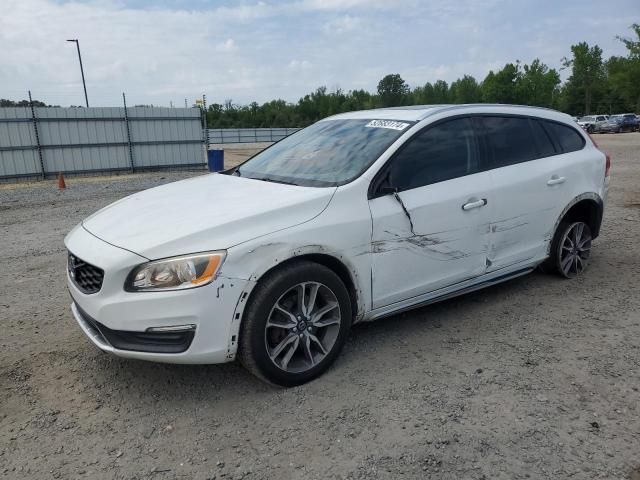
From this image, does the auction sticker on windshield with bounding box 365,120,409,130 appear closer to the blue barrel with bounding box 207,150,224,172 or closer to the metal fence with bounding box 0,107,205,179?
the blue barrel with bounding box 207,150,224,172

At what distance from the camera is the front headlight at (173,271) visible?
285cm

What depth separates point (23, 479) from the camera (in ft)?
8.25

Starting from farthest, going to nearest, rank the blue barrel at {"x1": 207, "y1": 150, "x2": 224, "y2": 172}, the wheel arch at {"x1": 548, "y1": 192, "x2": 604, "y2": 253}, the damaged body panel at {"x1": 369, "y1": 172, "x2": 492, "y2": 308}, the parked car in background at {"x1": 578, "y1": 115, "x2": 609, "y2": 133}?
the parked car in background at {"x1": 578, "y1": 115, "x2": 609, "y2": 133} < the blue barrel at {"x1": 207, "y1": 150, "x2": 224, "y2": 172} < the wheel arch at {"x1": 548, "y1": 192, "x2": 604, "y2": 253} < the damaged body panel at {"x1": 369, "y1": 172, "x2": 492, "y2": 308}

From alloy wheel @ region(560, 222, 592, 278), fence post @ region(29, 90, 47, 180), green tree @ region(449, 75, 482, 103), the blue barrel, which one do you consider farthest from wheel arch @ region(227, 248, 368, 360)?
green tree @ region(449, 75, 482, 103)

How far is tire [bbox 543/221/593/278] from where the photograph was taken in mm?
4871

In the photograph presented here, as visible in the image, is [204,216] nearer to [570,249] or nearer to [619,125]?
[570,249]

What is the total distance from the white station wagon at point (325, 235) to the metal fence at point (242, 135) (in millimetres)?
40360

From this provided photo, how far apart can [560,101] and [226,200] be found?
73.1 metres

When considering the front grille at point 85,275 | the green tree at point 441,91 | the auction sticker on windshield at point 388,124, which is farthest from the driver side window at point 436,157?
the green tree at point 441,91

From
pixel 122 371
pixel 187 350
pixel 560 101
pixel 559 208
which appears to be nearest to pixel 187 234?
pixel 187 350

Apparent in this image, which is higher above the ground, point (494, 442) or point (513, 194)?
point (513, 194)

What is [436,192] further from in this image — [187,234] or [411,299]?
[187,234]

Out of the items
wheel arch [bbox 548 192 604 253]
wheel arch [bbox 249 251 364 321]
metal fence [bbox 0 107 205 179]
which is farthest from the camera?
metal fence [bbox 0 107 205 179]

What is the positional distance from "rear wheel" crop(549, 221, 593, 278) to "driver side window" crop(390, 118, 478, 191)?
139 centimetres
